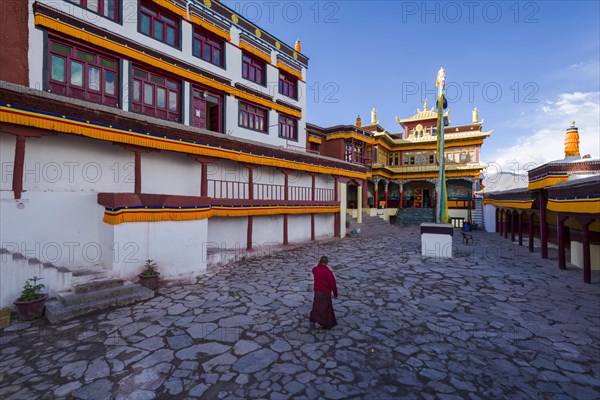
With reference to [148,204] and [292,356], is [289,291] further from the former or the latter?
[148,204]

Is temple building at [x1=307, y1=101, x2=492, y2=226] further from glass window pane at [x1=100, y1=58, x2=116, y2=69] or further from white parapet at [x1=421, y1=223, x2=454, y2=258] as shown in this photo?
glass window pane at [x1=100, y1=58, x2=116, y2=69]

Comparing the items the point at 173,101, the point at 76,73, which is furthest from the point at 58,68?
the point at 173,101

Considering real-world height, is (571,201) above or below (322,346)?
above

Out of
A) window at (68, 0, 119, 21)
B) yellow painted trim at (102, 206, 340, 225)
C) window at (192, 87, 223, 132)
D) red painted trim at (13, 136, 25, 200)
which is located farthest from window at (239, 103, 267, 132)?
red painted trim at (13, 136, 25, 200)

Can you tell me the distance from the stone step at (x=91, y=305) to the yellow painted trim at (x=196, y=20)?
11.7 metres

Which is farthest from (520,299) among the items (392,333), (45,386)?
(45,386)

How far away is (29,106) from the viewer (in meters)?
6.96

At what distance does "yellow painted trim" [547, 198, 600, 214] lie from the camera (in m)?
7.33

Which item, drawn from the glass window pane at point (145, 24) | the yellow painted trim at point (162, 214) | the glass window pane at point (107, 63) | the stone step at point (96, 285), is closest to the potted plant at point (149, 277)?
the stone step at point (96, 285)

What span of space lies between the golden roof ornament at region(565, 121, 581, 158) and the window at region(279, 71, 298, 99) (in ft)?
48.4

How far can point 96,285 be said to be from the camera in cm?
682

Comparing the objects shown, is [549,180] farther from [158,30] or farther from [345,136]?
[158,30]

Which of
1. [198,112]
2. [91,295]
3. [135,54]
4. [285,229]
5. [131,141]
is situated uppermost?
[135,54]

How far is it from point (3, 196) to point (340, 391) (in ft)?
30.3
